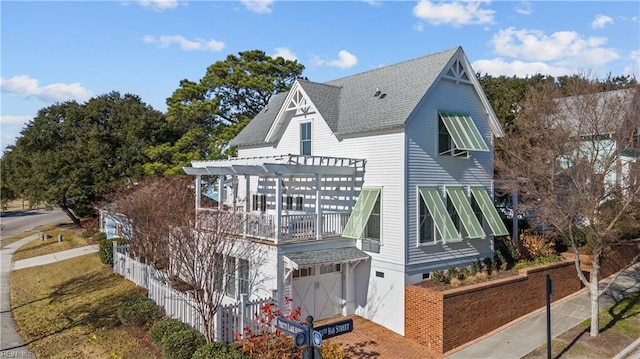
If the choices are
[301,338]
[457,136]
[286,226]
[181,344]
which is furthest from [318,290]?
[301,338]

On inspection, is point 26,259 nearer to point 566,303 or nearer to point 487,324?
point 487,324

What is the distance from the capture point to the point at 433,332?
14953 mm

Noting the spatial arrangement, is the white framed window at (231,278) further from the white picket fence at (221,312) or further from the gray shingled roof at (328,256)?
the gray shingled roof at (328,256)

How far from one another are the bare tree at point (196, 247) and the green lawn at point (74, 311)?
225 cm

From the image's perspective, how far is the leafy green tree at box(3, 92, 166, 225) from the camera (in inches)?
1467

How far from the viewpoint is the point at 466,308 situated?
602 inches

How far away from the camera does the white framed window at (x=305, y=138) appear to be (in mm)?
21500

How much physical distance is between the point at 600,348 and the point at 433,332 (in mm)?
5374

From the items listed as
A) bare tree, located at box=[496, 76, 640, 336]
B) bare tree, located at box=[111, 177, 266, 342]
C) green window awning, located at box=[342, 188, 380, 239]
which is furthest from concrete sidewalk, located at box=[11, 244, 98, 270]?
bare tree, located at box=[496, 76, 640, 336]

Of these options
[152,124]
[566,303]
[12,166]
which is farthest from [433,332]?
[12,166]

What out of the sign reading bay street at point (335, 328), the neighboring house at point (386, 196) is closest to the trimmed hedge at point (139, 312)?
the neighboring house at point (386, 196)

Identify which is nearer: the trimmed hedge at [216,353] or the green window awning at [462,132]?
the trimmed hedge at [216,353]

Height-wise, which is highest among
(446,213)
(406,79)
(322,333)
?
(406,79)

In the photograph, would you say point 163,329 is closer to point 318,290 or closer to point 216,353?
point 216,353
